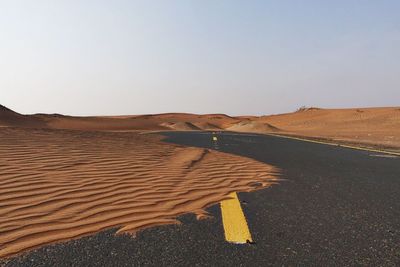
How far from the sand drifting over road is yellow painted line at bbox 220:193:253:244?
0.23 meters

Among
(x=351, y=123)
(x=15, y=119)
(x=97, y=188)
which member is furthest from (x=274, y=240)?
(x=15, y=119)

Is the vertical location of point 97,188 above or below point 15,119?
below

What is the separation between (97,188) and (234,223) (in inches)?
99.3

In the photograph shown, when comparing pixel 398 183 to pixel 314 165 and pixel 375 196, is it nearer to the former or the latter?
pixel 375 196

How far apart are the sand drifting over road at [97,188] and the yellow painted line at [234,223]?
228 millimetres

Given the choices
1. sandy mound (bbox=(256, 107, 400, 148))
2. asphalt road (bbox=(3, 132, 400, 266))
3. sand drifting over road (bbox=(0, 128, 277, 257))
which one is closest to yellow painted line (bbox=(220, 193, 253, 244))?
asphalt road (bbox=(3, 132, 400, 266))

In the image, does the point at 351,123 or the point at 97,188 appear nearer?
the point at 97,188

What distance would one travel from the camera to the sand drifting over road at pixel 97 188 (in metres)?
3.84

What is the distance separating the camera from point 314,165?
31.0 feet

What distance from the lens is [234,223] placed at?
3945 millimetres

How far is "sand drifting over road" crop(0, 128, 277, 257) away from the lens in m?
3.84

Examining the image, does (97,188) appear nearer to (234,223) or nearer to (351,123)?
(234,223)

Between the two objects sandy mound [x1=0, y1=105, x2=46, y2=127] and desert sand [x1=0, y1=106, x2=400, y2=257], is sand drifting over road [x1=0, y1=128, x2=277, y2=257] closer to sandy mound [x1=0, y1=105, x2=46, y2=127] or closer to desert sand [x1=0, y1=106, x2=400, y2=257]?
desert sand [x1=0, y1=106, x2=400, y2=257]

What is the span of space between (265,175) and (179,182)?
5.97 feet
